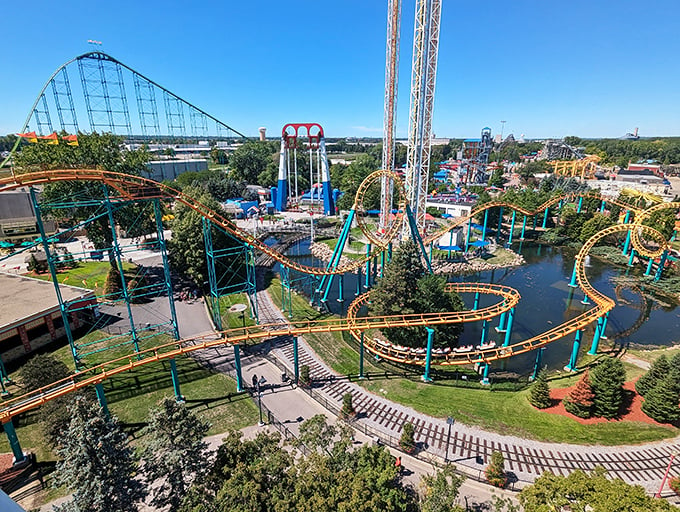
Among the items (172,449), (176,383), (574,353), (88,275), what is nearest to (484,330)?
(574,353)

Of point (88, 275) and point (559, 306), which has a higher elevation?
point (88, 275)

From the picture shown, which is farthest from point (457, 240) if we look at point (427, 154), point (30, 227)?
point (30, 227)

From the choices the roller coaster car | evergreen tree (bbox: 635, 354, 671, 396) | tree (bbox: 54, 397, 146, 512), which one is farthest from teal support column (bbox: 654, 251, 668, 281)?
tree (bbox: 54, 397, 146, 512)

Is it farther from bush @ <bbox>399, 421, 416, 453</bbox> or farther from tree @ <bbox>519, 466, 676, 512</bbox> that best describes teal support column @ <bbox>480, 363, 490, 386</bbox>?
tree @ <bbox>519, 466, 676, 512</bbox>

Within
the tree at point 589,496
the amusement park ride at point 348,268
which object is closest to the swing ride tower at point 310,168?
the amusement park ride at point 348,268

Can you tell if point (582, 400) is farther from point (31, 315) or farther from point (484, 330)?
point (31, 315)
